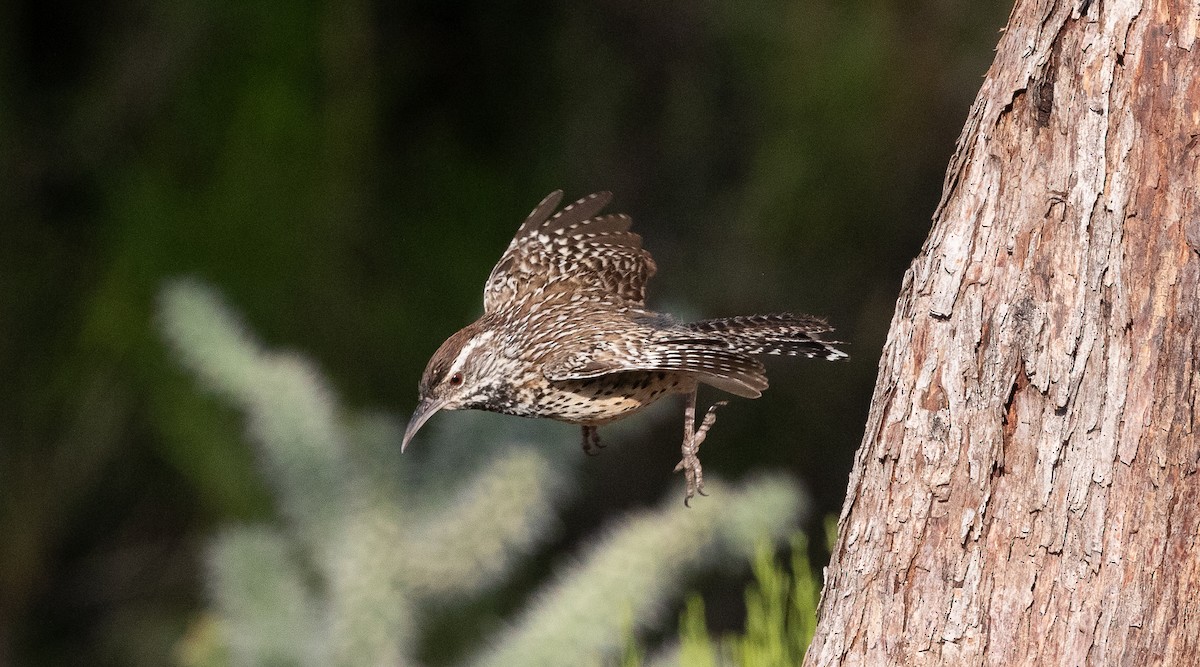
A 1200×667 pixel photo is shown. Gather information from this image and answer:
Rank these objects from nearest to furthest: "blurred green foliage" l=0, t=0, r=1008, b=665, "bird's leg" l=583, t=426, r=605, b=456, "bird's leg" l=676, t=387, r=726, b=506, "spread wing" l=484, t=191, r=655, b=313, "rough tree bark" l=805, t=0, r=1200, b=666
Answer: "rough tree bark" l=805, t=0, r=1200, b=666
"bird's leg" l=676, t=387, r=726, b=506
"bird's leg" l=583, t=426, r=605, b=456
"spread wing" l=484, t=191, r=655, b=313
"blurred green foliage" l=0, t=0, r=1008, b=665

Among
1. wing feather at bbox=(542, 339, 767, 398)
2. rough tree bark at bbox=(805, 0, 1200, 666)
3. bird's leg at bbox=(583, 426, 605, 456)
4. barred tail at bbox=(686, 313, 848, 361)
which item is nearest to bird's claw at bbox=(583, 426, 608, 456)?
bird's leg at bbox=(583, 426, 605, 456)

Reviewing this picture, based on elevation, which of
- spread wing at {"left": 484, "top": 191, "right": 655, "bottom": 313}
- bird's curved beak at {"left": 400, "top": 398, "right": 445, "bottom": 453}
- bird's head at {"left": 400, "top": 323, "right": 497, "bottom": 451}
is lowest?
bird's curved beak at {"left": 400, "top": 398, "right": 445, "bottom": 453}

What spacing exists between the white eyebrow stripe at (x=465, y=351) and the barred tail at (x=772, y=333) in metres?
0.46

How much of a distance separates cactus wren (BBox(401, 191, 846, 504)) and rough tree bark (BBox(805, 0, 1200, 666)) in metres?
0.34

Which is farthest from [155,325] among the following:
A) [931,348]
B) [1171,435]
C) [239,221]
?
[1171,435]

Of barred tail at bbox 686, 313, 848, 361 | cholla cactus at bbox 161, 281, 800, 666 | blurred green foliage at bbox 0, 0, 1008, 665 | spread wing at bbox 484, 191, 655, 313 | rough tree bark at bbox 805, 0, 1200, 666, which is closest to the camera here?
rough tree bark at bbox 805, 0, 1200, 666

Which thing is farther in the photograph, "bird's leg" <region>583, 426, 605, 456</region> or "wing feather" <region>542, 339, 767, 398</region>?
"bird's leg" <region>583, 426, 605, 456</region>

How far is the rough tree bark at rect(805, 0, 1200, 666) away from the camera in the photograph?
4.56 ft

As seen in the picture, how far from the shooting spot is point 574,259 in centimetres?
256

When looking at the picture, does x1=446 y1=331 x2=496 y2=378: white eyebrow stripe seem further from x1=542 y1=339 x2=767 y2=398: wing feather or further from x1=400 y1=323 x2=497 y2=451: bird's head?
x1=542 y1=339 x2=767 y2=398: wing feather

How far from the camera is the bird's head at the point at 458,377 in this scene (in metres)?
2.25

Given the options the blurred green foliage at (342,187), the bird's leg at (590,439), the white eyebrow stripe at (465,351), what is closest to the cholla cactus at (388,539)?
the bird's leg at (590,439)

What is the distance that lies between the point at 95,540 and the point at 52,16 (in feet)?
4.77

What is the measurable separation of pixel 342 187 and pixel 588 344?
146 centimetres
